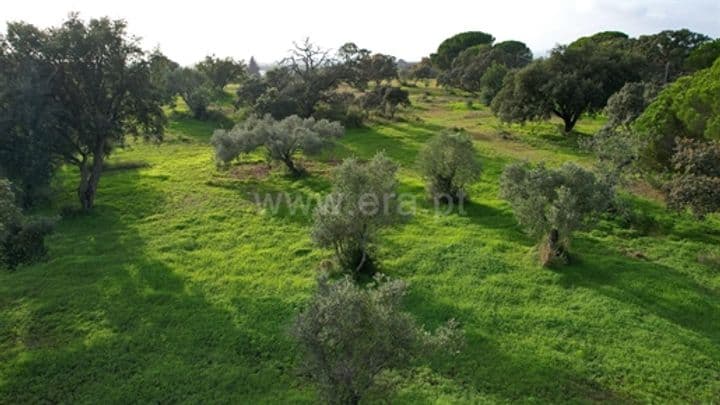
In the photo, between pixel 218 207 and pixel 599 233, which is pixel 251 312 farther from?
pixel 599 233

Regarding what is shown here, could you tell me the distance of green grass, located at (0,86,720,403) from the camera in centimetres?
1535

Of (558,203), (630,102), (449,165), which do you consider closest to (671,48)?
(630,102)

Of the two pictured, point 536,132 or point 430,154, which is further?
point 536,132

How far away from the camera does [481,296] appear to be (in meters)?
19.8

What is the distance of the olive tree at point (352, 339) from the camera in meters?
11.7

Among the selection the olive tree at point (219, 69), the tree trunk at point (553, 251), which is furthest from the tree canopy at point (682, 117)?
the olive tree at point (219, 69)

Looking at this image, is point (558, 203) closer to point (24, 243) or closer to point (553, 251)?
point (553, 251)

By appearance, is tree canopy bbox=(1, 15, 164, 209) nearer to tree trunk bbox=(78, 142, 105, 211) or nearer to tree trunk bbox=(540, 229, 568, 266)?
tree trunk bbox=(78, 142, 105, 211)

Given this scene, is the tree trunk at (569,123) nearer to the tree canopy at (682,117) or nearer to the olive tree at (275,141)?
the tree canopy at (682,117)

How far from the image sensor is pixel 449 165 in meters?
29.3

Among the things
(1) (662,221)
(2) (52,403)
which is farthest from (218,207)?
(1) (662,221)

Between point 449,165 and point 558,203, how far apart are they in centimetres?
925

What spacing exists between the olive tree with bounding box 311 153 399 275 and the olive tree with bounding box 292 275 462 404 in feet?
28.5

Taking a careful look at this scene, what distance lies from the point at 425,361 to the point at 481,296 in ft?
15.1
